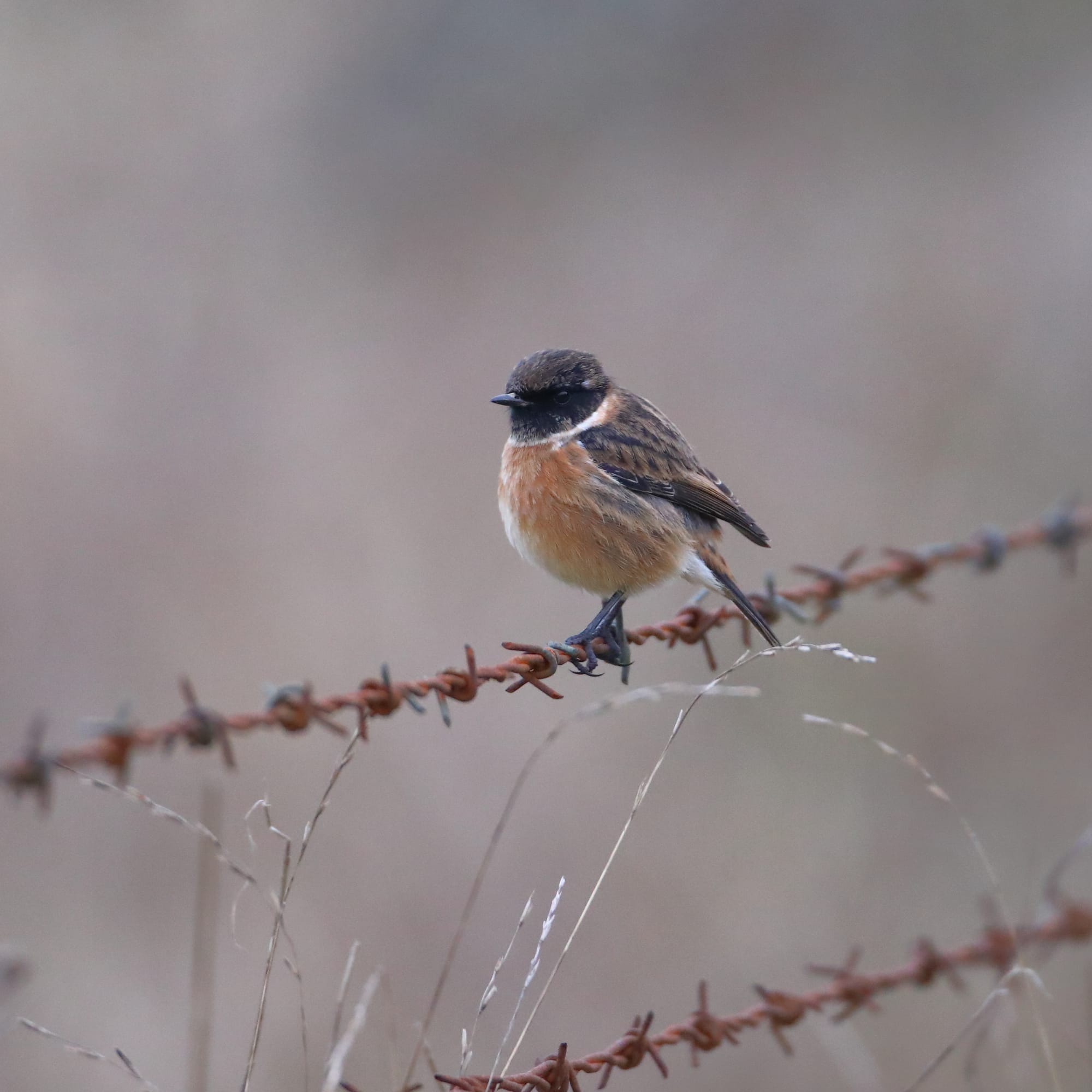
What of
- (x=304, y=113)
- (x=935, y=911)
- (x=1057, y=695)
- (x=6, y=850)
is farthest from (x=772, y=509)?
(x=304, y=113)

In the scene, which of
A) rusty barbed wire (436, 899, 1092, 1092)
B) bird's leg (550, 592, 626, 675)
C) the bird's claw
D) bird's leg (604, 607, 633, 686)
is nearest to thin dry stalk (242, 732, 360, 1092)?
rusty barbed wire (436, 899, 1092, 1092)

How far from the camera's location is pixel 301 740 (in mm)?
7434

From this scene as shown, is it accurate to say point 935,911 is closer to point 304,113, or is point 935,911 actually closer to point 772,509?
point 772,509

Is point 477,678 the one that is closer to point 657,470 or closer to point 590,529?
point 590,529

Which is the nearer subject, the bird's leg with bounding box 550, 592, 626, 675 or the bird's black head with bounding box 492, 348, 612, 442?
the bird's leg with bounding box 550, 592, 626, 675

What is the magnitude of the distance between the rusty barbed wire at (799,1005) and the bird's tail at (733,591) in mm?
1084

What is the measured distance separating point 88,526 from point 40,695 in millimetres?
1431

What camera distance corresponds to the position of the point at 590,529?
15.9 ft

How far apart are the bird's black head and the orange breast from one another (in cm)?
17

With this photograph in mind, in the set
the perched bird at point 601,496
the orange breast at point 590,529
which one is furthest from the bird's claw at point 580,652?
the orange breast at point 590,529

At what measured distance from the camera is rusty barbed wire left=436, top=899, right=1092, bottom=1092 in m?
2.74

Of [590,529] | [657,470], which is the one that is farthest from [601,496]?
[657,470]

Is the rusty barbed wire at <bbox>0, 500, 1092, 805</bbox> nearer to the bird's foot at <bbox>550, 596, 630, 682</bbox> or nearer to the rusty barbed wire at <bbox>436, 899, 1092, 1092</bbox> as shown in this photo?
the bird's foot at <bbox>550, 596, 630, 682</bbox>

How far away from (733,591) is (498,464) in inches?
201
